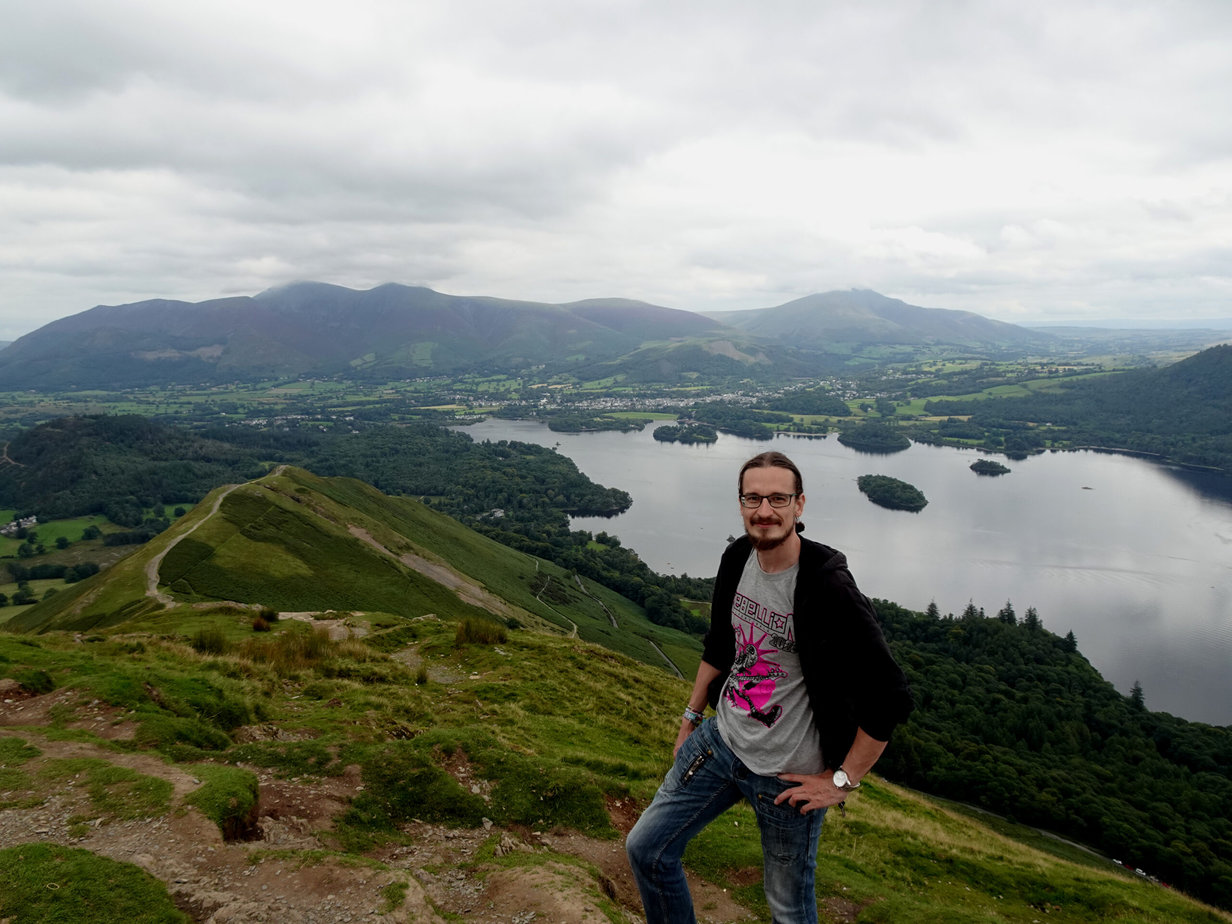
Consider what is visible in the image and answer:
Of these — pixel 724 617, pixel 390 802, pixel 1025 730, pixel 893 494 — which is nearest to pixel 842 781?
pixel 724 617

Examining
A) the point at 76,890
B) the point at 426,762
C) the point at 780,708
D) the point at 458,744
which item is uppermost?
the point at 780,708

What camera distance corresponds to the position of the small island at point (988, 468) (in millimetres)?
177462

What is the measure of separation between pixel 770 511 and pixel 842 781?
2040 mm

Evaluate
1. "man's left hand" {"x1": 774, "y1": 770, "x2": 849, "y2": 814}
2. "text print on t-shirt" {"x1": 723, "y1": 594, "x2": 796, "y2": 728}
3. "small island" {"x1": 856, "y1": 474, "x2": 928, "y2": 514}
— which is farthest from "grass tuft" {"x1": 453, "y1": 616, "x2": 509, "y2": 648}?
"small island" {"x1": 856, "y1": 474, "x2": 928, "y2": 514}

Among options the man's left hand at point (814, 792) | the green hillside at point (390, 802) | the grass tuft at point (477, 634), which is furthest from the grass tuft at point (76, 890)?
the grass tuft at point (477, 634)

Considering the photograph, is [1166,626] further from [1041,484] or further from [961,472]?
[961,472]

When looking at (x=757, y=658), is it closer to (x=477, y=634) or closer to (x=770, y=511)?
(x=770, y=511)

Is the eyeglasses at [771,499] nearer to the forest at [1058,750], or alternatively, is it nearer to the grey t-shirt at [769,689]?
the grey t-shirt at [769,689]

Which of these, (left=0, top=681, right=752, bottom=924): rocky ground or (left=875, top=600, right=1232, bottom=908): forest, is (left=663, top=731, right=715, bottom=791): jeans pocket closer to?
(left=0, top=681, right=752, bottom=924): rocky ground

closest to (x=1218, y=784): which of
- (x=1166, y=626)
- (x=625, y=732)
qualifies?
(x=1166, y=626)

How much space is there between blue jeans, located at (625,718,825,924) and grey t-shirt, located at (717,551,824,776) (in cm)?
25

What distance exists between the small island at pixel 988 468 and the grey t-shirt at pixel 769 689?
8002 inches

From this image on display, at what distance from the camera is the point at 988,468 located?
17862 centimetres

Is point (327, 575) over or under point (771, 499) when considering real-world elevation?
under
